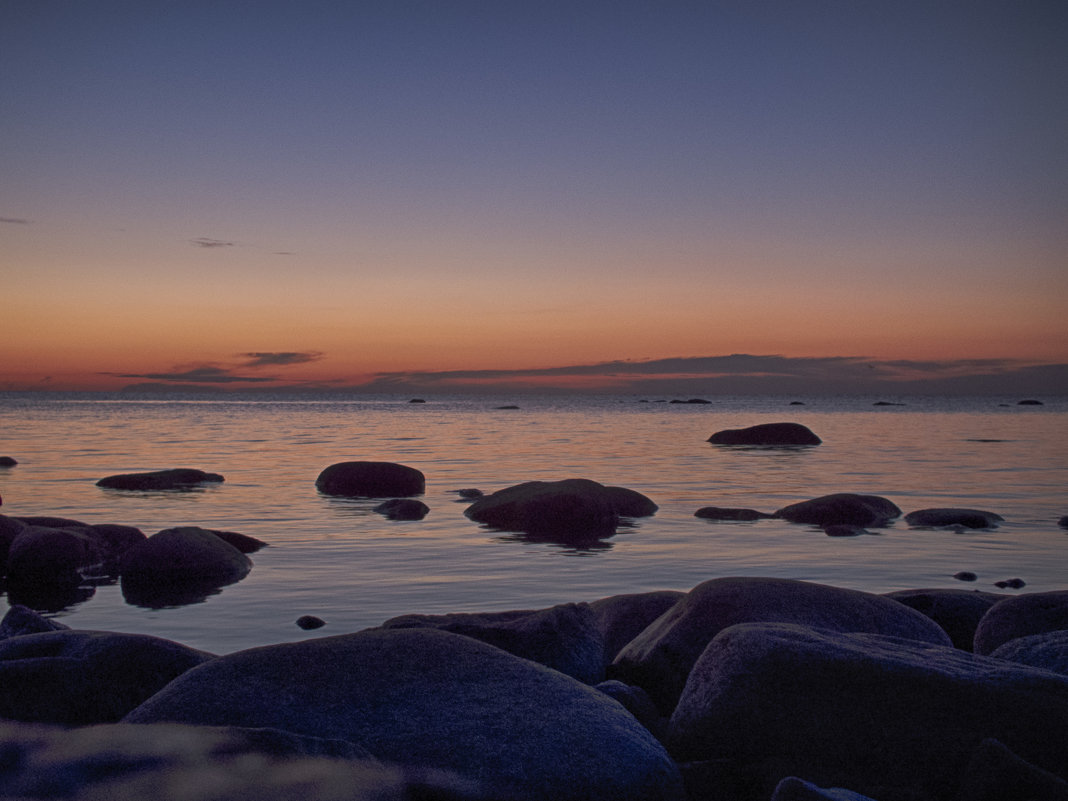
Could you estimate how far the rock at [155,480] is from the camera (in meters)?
19.0

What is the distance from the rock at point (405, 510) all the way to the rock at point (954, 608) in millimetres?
8958

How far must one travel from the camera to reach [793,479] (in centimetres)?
2200

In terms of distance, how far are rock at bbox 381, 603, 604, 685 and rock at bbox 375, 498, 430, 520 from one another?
9003 mm

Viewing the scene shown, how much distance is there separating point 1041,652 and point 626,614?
3.16 meters

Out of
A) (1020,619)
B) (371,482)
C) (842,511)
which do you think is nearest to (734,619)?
(1020,619)

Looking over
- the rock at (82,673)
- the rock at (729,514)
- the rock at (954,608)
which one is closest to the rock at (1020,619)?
the rock at (954,608)

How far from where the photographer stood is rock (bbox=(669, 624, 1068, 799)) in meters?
4.19

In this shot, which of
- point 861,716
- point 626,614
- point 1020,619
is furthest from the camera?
point 626,614

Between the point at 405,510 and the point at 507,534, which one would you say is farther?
the point at 405,510

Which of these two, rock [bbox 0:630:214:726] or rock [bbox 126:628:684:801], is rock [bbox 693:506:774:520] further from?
rock [bbox 126:628:684:801]

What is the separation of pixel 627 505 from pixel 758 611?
380 inches

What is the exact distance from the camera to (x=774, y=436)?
116 feet

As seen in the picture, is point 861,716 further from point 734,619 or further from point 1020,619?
point 1020,619

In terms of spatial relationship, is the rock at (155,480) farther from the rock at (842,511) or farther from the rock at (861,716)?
the rock at (861,716)
